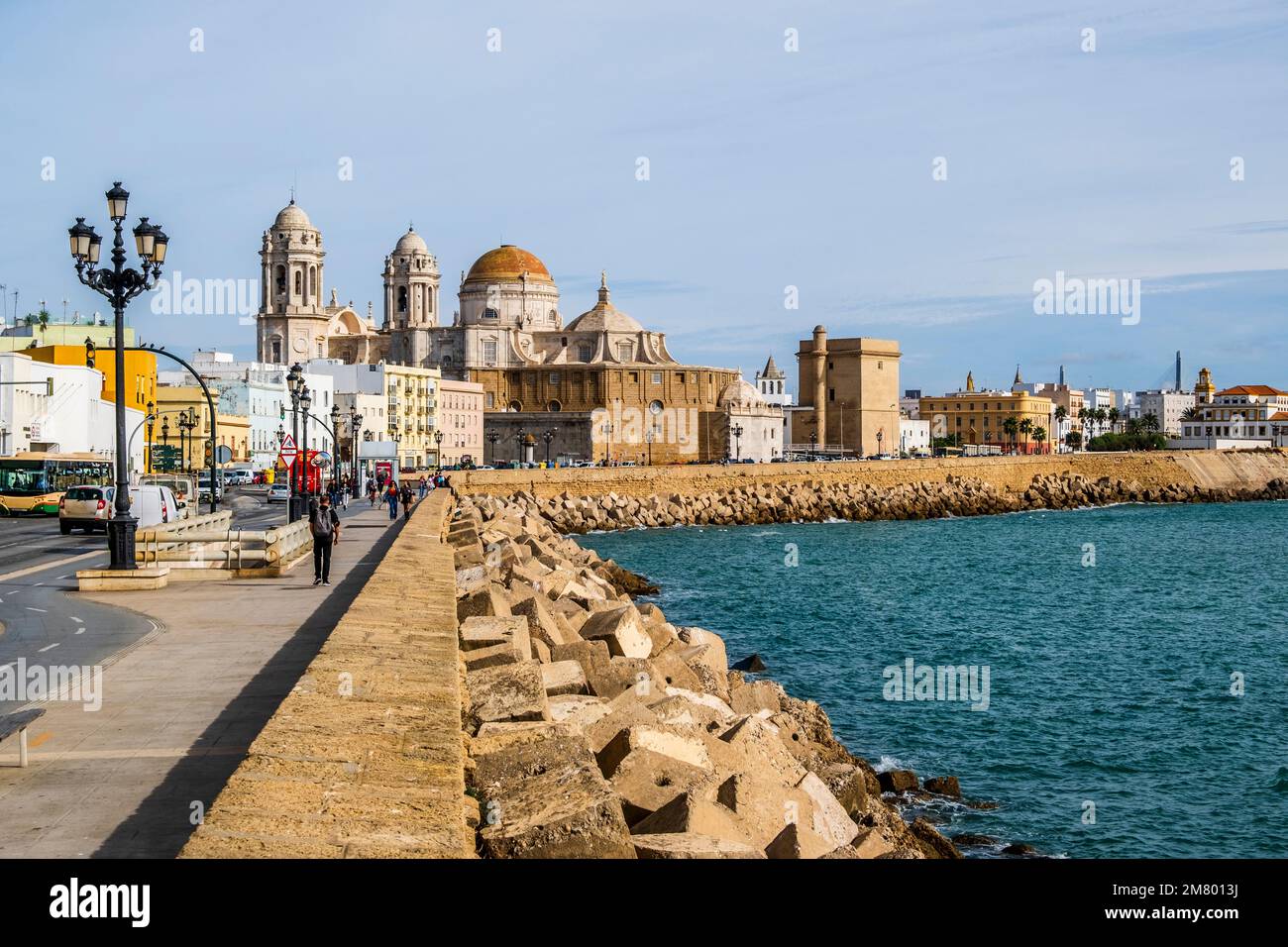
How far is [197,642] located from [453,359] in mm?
109686

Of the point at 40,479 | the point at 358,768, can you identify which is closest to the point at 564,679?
the point at 358,768

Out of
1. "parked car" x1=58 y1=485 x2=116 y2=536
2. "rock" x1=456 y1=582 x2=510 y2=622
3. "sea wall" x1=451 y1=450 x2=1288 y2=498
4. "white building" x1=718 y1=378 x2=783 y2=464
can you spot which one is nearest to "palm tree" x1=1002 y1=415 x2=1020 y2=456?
"sea wall" x1=451 y1=450 x2=1288 y2=498

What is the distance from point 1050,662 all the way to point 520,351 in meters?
101

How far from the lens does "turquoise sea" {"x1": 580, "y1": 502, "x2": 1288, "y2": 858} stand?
15164mm

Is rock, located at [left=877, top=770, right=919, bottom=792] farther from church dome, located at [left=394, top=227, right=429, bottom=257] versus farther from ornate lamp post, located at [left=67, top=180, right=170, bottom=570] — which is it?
church dome, located at [left=394, top=227, right=429, bottom=257]

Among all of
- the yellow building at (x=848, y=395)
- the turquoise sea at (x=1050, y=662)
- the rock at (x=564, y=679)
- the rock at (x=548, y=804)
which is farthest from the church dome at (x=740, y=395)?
the rock at (x=548, y=804)

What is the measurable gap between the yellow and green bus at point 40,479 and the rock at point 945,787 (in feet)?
105

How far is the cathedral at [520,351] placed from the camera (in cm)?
11519

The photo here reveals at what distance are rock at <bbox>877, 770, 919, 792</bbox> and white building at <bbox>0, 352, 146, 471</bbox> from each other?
37.4 m

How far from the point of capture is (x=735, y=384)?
121375 mm

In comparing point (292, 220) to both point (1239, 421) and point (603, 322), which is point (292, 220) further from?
point (1239, 421)

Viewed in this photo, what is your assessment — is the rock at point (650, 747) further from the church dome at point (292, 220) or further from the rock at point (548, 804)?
the church dome at point (292, 220)

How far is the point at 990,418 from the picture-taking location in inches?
6540
